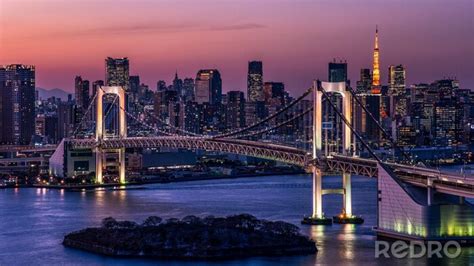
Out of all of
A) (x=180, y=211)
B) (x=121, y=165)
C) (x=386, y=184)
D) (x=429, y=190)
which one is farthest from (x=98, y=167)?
(x=429, y=190)

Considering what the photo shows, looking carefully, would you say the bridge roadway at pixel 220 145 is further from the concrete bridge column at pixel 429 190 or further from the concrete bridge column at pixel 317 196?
the concrete bridge column at pixel 429 190

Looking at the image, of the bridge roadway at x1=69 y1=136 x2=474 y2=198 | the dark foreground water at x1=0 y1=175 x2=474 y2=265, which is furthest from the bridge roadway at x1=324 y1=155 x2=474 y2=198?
the dark foreground water at x1=0 y1=175 x2=474 y2=265

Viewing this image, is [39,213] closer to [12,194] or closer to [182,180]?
[12,194]

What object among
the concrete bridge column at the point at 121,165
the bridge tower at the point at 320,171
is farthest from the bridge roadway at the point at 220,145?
the bridge tower at the point at 320,171

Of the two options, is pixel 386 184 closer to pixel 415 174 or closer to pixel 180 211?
pixel 415 174

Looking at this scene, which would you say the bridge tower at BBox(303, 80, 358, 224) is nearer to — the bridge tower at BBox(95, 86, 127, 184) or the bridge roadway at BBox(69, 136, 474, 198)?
the bridge roadway at BBox(69, 136, 474, 198)

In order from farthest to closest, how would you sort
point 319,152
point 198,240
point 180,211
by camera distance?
point 180,211
point 319,152
point 198,240
